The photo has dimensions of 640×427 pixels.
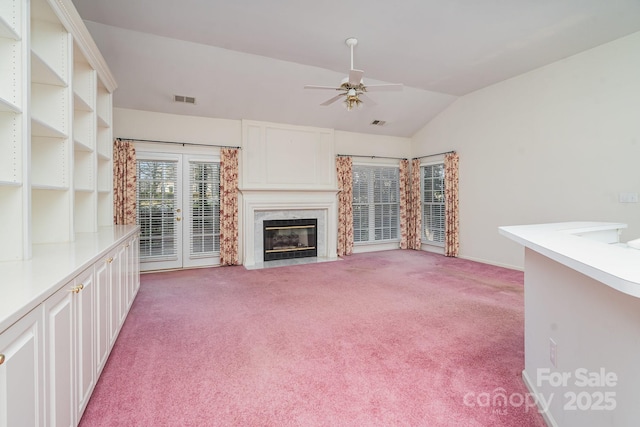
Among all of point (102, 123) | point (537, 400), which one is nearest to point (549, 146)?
point (537, 400)

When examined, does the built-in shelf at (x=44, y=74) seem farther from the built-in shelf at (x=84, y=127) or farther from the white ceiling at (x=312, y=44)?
the white ceiling at (x=312, y=44)

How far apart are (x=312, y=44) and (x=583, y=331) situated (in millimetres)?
4018

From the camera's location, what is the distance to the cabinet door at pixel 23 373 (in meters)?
0.89

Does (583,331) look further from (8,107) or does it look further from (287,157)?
(287,157)

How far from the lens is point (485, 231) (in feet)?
18.2

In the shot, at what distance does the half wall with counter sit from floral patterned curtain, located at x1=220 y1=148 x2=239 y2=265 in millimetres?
4571

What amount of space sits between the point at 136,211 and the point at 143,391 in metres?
3.82

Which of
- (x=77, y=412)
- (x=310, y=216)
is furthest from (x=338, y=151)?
(x=77, y=412)

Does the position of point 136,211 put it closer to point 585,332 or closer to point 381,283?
point 381,283

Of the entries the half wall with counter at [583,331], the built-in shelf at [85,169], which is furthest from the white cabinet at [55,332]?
the half wall with counter at [583,331]

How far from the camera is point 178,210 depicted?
5207mm

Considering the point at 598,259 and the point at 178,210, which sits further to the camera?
the point at 178,210

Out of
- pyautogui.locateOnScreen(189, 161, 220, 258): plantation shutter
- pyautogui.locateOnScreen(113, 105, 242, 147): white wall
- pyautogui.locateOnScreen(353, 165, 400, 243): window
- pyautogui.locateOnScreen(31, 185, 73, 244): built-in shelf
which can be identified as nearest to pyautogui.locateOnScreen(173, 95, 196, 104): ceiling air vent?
pyautogui.locateOnScreen(113, 105, 242, 147): white wall

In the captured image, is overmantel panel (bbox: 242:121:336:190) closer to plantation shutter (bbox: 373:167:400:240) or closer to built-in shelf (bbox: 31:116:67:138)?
plantation shutter (bbox: 373:167:400:240)
